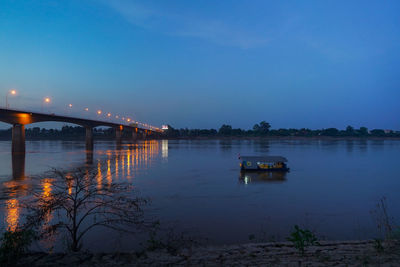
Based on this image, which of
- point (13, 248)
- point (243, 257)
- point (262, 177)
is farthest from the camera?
point (262, 177)

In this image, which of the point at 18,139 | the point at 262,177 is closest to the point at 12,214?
the point at 262,177

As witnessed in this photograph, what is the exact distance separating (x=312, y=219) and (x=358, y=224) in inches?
100.0

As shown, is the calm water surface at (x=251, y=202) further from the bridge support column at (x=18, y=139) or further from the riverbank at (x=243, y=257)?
the bridge support column at (x=18, y=139)

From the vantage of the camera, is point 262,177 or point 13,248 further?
point 262,177

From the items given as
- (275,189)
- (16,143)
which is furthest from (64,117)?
(275,189)

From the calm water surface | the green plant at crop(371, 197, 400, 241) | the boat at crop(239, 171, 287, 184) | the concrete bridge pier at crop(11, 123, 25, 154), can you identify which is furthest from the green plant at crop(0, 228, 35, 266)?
the concrete bridge pier at crop(11, 123, 25, 154)

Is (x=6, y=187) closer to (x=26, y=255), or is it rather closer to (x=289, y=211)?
(x=26, y=255)

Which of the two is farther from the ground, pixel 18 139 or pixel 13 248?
pixel 18 139

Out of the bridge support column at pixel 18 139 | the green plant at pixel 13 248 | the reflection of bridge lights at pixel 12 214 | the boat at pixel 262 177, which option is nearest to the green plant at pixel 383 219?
the boat at pixel 262 177

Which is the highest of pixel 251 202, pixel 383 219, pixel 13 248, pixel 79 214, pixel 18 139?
pixel 18 139

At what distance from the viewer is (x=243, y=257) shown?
946cm

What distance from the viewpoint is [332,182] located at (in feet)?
112

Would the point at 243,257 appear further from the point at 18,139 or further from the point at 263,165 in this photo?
the point at 18,139

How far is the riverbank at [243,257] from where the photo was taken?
8750mm
